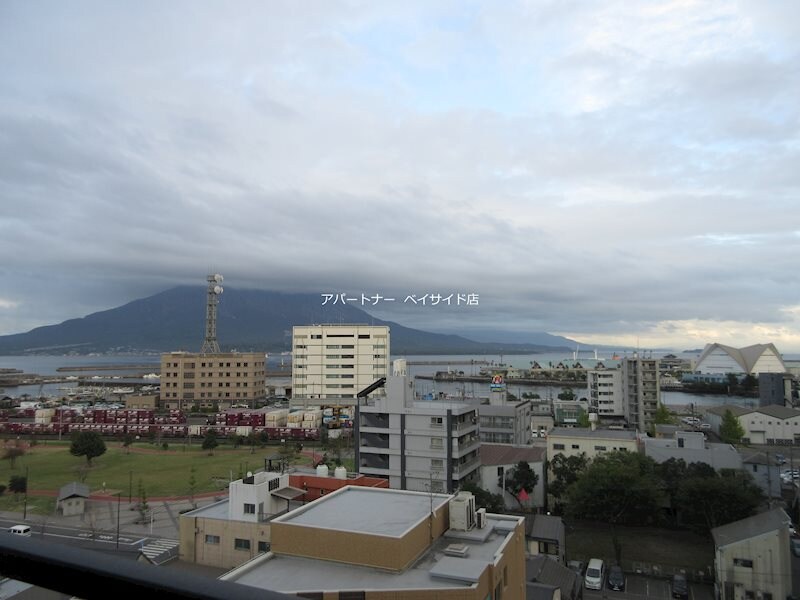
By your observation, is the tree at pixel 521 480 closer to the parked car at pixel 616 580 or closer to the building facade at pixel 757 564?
the parked car at pixel 616 580

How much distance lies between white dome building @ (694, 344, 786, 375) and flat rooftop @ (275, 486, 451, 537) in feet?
143

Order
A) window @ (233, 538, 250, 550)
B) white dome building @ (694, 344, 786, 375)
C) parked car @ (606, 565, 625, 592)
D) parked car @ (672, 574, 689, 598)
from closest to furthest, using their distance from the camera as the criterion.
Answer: window @ (233, 538, 250, 550) < parked car @ (672, 574, 689, 598) < parked car @ (606, 565, 625, 592) < white dome building @ (694, 344, 786, 375)

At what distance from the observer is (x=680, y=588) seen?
22.2 feet

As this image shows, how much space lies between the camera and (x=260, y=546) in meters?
6.22

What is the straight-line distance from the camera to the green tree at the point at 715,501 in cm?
806

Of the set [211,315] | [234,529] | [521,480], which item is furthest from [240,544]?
[211,315]

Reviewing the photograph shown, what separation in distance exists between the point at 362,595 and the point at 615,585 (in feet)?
15.9

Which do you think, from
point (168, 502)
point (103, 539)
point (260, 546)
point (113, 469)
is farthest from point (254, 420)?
point (260, 546)

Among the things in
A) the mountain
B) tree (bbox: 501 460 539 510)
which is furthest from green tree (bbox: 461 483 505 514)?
the mountain

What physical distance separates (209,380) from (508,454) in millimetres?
19424

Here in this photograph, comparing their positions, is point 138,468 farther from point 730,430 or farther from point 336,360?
point 730,430

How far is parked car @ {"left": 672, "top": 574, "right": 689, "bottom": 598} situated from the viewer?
22.1 feet

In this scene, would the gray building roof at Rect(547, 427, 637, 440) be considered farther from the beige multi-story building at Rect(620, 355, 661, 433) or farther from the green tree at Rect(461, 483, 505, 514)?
the beige multi-story building at Rect(620, 355, 661, 433)

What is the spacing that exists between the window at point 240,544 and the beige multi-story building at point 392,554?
190cm
